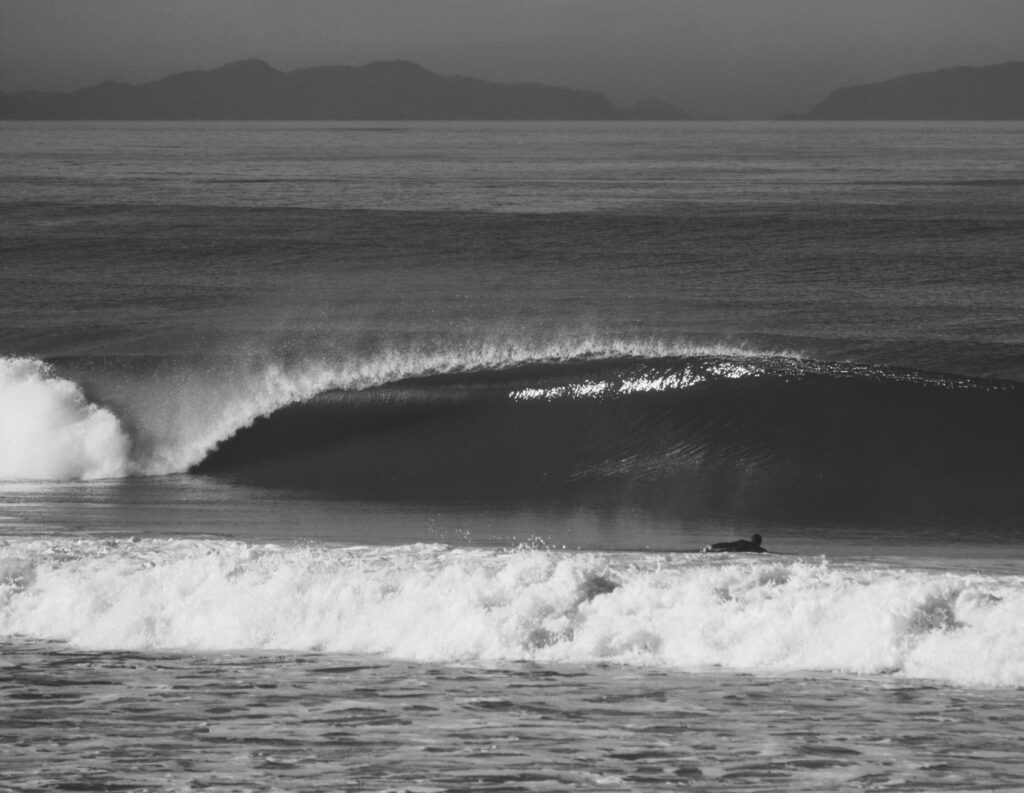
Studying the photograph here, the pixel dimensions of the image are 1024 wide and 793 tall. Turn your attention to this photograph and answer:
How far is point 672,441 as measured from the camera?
50.4 feet

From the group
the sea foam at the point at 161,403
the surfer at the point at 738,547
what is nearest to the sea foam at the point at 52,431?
the sea foam at the point at 161,403

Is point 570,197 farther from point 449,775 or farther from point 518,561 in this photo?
point 449,775

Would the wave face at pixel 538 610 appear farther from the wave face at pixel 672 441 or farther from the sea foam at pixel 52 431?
the sea foam at pixel 52 431

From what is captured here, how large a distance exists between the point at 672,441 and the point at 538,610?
6856 mm

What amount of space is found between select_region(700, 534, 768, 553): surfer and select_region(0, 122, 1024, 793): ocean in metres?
0.21

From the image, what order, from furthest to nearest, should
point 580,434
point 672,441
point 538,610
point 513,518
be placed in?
1. point 580,434
2. point 672,441
3. point 513,518
4. point 538,610

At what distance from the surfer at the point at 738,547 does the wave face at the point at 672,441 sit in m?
2.24

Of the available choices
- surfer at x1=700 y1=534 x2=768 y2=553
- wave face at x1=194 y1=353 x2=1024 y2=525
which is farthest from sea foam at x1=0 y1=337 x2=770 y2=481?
surfer at x1=700 y1=534 x2=768 y2=553

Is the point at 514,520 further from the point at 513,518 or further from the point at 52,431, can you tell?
the point at 52,431

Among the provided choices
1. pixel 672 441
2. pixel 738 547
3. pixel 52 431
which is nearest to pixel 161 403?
pixel 52 431

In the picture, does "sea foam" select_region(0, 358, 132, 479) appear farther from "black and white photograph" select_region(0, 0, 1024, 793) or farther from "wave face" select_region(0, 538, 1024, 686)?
"wave face" select_region(0, 538, 1024, 686)

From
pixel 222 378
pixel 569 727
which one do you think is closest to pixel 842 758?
pixel 569 727

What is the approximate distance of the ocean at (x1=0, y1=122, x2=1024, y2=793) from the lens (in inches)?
271

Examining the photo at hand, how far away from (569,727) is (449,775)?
0.87 m
